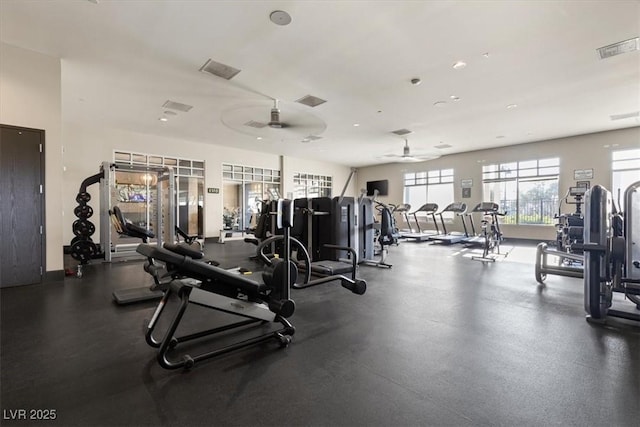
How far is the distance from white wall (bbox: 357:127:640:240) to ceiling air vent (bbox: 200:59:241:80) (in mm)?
10195

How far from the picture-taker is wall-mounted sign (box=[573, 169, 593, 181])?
29.8 ft

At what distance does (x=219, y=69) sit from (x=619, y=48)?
19.6 ft

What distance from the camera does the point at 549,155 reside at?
9867 mm

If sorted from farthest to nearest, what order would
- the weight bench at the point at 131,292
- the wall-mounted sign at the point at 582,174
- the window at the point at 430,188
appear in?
the window at the point at 430,188, the wall-mounted sign at the point at 582,174, the weight bench at the point at 131,292

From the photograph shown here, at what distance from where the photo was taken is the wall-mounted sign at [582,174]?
→ 907 cm

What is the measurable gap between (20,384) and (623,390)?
391cm

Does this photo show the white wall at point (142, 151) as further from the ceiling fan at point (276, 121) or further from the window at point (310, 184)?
the ceiling fan at point (276, 121)

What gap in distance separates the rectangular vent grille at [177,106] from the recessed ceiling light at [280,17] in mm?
3837

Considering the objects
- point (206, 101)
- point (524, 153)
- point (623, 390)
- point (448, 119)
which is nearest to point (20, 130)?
point (206, 101)

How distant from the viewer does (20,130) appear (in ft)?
14.4

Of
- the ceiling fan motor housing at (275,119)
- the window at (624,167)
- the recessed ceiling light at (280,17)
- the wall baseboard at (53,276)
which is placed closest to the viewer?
the recessed ceiling light at (280,17)

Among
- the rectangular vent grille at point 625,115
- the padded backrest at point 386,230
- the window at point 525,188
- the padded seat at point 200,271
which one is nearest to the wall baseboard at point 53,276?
the padded seat at point 200,271

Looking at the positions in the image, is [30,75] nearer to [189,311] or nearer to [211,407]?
[189,311]

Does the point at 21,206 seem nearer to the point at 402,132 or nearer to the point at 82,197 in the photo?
the point at 82,197
